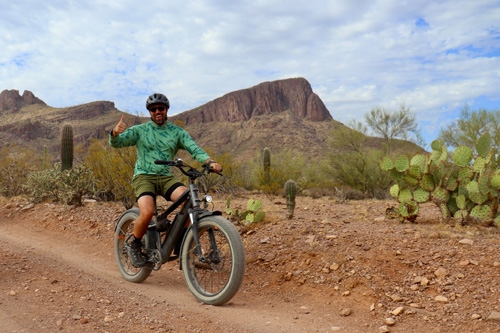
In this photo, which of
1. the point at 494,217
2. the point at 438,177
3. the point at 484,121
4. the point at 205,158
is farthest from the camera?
the point at 484,121

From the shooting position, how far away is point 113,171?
11.4 metres

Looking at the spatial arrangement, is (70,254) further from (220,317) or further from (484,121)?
(484,121)

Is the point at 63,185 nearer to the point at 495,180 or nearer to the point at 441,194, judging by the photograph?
the point at 441,194

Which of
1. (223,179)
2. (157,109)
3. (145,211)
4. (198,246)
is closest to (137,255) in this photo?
(145,211)

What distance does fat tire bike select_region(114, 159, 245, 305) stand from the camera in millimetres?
4289

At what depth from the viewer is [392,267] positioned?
496cm

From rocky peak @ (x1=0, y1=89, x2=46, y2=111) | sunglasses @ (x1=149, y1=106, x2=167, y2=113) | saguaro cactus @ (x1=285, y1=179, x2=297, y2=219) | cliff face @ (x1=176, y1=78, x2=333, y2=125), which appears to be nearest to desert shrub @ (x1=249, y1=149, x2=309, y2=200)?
saguaro cactus @ (x1=285, y1=179, x2=297, y2=219)

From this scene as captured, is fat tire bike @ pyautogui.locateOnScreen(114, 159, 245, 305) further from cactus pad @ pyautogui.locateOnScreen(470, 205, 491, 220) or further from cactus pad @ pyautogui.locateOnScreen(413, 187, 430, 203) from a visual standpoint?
cactus pad @ pyautogui.locateOnScreen(470, 205, 491, 220)

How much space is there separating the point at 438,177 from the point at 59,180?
854cm

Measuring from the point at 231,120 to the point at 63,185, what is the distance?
230 feet

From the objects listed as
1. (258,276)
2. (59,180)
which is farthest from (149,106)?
(59,180)

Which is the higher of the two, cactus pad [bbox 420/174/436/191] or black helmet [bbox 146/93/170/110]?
black helmet [bbox 146/93/170/110]

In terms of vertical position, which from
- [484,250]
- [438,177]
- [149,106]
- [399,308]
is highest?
[149,106]

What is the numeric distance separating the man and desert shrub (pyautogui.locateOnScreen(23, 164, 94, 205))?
580cm
